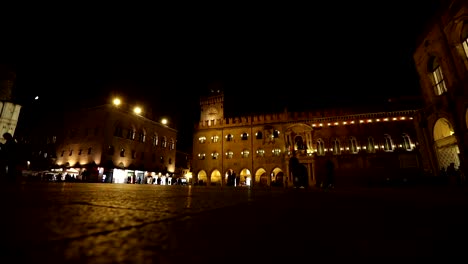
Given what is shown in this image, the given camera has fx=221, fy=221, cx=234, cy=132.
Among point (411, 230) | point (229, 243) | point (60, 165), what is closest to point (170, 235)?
point (229, 243)

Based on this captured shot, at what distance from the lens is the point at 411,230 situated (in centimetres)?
95

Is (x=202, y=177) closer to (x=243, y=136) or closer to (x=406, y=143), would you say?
(x=243, y=136)

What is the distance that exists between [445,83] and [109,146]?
31.2m

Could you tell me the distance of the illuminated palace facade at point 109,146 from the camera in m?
25.4

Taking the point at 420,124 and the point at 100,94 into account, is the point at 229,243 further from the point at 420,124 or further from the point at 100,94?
the point at 100,94

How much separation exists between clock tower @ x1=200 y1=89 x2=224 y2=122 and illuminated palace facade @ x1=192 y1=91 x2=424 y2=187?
1.39 metres

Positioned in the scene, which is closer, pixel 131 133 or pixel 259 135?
pixel 131 133

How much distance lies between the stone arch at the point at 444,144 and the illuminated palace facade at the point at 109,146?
30.8m

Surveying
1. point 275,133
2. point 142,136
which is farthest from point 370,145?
point 142,136

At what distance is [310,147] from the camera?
28219mm

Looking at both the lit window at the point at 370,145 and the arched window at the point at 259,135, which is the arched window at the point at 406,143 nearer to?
the lit window at the point at 370,145

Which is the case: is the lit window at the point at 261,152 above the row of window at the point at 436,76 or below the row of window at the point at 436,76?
below

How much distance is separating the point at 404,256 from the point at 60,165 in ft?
112

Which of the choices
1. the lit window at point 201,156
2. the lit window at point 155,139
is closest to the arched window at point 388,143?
the lit window at point 201,156
